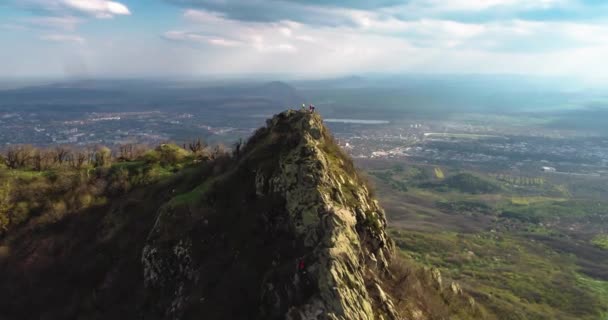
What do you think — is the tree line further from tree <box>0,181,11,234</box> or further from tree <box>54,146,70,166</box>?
tree <box>0,181,11,234</box>

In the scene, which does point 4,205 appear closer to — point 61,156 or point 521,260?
point 61,156

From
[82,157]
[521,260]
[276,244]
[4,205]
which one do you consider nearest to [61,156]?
[82,157]

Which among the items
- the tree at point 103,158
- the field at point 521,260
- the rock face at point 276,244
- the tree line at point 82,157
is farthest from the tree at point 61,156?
the field at point 521,260

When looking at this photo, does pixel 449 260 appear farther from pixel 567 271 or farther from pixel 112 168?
pixel 112 168

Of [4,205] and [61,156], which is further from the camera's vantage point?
[61,156]

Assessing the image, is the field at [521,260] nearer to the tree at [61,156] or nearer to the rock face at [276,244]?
the rock face at [276,244]

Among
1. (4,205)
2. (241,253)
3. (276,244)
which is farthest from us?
(4,205)

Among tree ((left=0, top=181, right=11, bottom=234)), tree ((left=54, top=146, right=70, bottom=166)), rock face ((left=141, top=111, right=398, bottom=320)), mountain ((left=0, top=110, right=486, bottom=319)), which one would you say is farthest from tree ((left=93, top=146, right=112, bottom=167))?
rock face ((left=141, top=111, right=398, bottom=320))

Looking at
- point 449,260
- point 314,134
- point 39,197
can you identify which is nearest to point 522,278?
point 449,260
